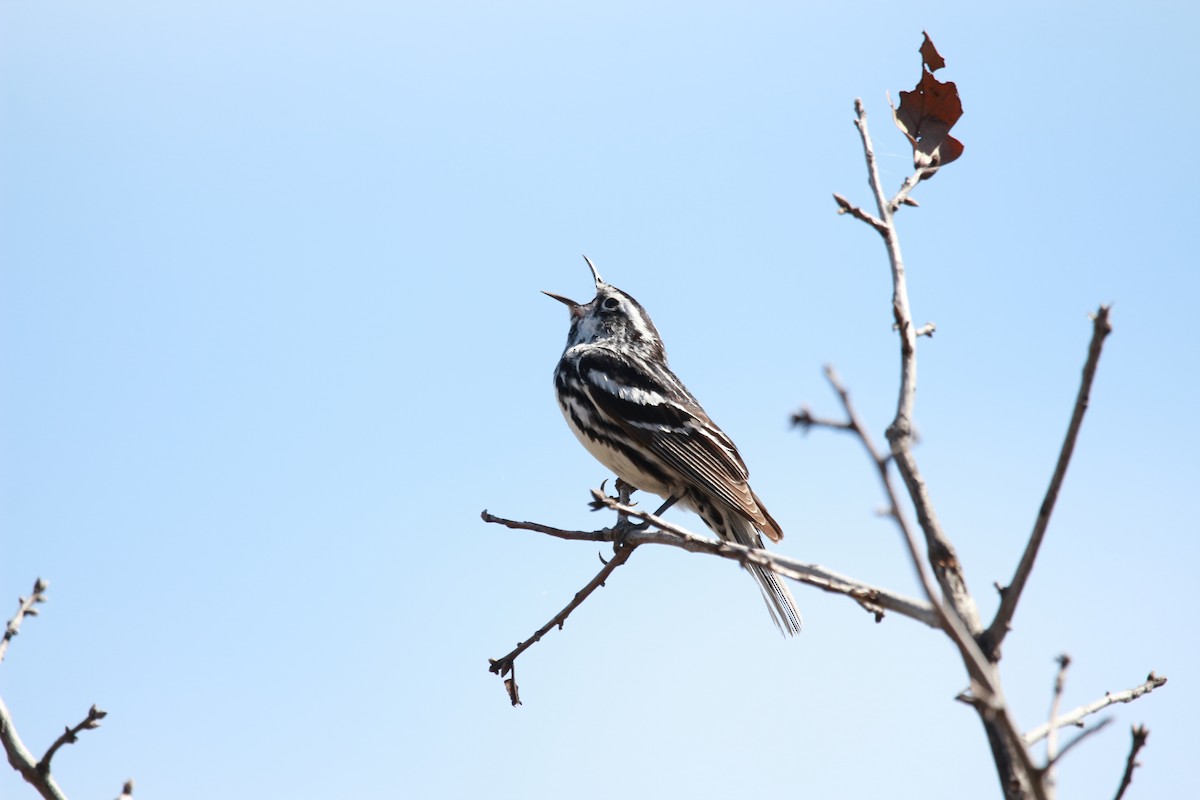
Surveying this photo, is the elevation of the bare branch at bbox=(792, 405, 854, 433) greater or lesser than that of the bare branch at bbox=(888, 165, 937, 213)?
lesser

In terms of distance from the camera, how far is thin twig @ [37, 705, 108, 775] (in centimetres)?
334

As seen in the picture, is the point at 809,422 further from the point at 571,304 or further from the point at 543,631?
the point at 571,304

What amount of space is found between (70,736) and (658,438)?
521 centimetres

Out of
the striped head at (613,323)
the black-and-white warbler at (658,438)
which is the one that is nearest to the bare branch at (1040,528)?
the black-and-white warbler at (658,438)

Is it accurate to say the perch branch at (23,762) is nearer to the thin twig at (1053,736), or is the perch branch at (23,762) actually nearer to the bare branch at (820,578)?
the bare branch at (820,578)

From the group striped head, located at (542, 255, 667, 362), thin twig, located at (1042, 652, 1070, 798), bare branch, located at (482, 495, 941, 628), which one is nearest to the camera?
thin twig, located at (1042, 652, 1070, 798)

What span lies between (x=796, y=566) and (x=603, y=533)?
146 inches

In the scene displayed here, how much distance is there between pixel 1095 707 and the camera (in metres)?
3.08

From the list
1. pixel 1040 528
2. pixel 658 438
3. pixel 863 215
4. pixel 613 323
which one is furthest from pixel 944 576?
pixel 613 323

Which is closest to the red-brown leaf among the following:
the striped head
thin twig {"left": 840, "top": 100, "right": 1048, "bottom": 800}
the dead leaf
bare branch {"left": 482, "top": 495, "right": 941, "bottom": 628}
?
the dead leaf

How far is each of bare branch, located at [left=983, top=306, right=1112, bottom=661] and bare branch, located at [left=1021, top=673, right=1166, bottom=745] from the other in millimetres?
183

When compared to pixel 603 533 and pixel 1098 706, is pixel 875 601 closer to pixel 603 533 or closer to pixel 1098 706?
pixel 1098 706

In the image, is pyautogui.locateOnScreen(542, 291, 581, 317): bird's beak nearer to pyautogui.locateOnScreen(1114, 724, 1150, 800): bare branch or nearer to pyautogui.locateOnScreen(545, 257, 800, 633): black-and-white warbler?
pyautogui.locateOnScreen(545, 257, 800, 633): black-and-white warbler

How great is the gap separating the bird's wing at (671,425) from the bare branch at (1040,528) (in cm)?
535
